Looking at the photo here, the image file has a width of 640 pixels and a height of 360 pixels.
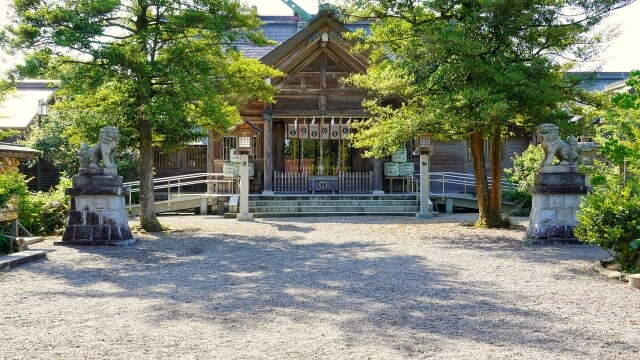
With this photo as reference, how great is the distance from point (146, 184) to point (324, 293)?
7558mm

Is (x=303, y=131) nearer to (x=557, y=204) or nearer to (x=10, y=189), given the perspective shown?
(x=557, y=204)

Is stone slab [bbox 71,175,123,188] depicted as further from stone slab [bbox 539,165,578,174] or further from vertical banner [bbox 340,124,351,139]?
vertical banner [bbox 340,124,351,139]

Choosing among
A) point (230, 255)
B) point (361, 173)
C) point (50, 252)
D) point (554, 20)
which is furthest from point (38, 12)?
point (361, 173)

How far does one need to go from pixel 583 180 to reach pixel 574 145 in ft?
2.22

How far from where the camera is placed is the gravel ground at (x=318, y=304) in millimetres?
4039

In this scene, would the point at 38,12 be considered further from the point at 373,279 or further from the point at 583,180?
the point at 583,180

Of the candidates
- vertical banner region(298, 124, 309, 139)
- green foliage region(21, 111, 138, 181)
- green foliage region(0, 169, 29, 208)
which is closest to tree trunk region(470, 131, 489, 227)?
vertical banner region(298, 124, 309, 139)

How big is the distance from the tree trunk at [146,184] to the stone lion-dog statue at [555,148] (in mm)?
7802

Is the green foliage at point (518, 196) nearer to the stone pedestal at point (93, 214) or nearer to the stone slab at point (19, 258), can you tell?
the stone pedestal at point (93, 214)

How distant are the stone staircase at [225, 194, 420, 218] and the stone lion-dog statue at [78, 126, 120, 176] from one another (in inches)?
251

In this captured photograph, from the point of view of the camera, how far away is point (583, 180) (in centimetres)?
974

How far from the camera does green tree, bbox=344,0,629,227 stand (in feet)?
33.7

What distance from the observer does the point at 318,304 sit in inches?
214

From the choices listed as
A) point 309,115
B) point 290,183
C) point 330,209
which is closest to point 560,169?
point 330,209
